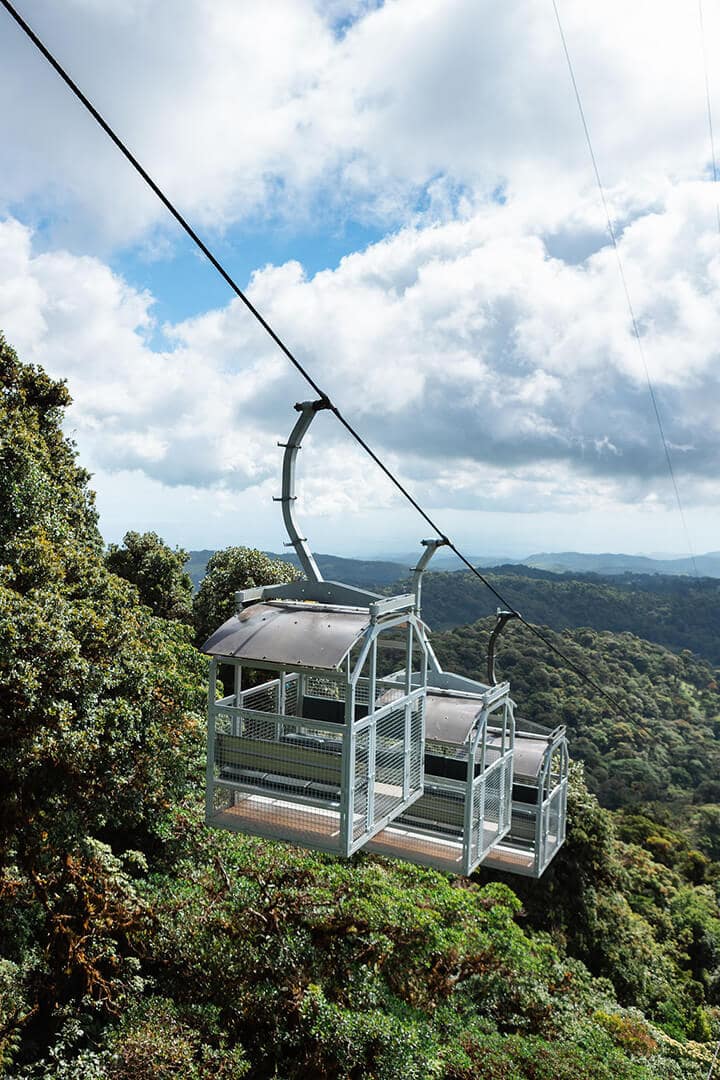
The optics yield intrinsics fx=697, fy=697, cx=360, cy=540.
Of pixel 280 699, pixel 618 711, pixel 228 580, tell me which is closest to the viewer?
pixel 280 699

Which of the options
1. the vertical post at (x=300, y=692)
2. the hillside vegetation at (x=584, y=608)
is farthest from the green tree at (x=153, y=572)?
the hillside vegetation at (x=584, y=608)

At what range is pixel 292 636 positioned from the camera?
547 cm

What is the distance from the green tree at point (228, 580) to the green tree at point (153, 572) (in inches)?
21.6

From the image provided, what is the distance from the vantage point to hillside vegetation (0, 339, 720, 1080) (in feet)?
25.1

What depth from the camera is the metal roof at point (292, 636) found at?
17.1 feet

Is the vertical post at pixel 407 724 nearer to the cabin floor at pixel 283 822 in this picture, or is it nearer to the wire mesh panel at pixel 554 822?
the cabin floor at pixel 283 822

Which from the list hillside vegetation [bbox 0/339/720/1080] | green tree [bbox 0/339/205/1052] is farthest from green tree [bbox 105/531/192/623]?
green tree [bbox 0/339/205/1052]

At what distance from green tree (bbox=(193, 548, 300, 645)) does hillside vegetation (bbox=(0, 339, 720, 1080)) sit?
646 centimetres

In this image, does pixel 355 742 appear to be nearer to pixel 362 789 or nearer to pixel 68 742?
pixel 362 789

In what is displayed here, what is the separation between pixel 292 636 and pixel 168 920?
616cm

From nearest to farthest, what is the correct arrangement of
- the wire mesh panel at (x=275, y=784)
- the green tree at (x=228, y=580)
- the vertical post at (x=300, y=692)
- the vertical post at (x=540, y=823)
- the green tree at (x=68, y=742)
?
the wire mesh panel at (x=275, y=784) → the green tree at (x=68, y=742) → the vertical post at (x=540, y=823) → the vertical post at (x=300, y=692) → the green tree at (x=228, y=580)

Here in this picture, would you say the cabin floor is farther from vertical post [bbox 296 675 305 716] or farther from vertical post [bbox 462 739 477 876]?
vertical post [bbox 296 675 305 716]

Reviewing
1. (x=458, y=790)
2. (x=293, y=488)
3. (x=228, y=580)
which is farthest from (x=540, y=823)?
(x=228, y=580)

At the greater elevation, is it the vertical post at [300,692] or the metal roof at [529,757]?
the vertical post at [300,692]
